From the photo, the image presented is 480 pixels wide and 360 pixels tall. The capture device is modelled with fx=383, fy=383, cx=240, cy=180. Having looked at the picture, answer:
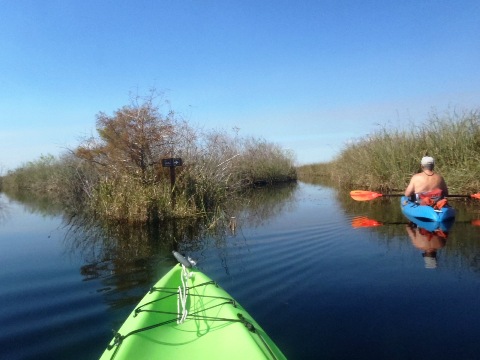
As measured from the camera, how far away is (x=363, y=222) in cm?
988

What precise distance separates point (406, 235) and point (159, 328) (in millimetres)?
6477

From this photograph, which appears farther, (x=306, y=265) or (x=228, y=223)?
(x=228, y=223)

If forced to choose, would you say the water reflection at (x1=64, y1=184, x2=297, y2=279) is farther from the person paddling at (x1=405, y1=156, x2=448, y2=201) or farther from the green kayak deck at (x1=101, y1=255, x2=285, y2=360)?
the person paddling at (x1=405, y1=156, x2=448, y2=201)

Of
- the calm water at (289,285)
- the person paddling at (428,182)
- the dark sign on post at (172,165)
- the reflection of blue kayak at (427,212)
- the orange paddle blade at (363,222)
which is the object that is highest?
the dark sign on post at (172,165)

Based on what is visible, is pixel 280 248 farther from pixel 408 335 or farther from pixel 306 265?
pixel 408 335

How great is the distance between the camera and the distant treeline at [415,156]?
45.0 ft

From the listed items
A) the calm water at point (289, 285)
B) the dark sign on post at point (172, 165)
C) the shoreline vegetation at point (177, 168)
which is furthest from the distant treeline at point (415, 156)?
the dark sign on post at point (172, 165)

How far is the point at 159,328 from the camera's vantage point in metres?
3.20

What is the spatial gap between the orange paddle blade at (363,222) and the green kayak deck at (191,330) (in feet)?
20.9

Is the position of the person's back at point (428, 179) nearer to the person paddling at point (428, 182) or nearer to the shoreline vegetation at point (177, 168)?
the person paddling at point (428, 182)

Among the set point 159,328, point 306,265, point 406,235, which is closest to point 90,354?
point 159,328

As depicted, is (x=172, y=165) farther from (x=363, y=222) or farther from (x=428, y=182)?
(x=428, y=182)

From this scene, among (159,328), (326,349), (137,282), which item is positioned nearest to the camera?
(159,328)

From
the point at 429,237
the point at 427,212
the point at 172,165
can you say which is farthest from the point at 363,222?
the point at 172,165
